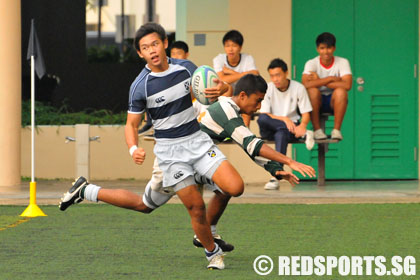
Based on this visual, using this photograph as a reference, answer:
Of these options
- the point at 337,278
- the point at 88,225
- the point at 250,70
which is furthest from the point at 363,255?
the point at 250,70

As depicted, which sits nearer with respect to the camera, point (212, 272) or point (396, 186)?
point (212, 272)

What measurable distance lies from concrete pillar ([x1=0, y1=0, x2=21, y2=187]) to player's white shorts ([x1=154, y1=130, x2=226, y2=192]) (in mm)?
6612

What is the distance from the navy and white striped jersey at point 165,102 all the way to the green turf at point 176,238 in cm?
98

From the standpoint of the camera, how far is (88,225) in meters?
9.52

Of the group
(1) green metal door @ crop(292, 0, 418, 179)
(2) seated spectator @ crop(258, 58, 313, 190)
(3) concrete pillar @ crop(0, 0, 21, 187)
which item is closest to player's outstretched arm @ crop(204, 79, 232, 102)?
(2) seated spectator @ crop(258, 58, 313, 190)

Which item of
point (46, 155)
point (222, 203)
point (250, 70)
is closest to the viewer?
point (222, 203)

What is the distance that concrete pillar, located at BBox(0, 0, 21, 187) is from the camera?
13484mm

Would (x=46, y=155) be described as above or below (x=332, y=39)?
below

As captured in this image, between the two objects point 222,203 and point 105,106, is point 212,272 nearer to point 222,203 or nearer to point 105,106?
point 222,203

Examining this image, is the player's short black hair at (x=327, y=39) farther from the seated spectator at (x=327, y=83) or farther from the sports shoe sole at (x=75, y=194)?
the sports shoe sole at (x=75, y=194)

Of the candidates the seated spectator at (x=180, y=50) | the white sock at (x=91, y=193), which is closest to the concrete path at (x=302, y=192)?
the seated spectator at (x=180, y=50)

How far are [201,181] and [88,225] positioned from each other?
2.44 metres

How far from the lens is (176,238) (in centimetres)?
861

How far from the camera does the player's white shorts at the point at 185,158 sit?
7184 millimetres
